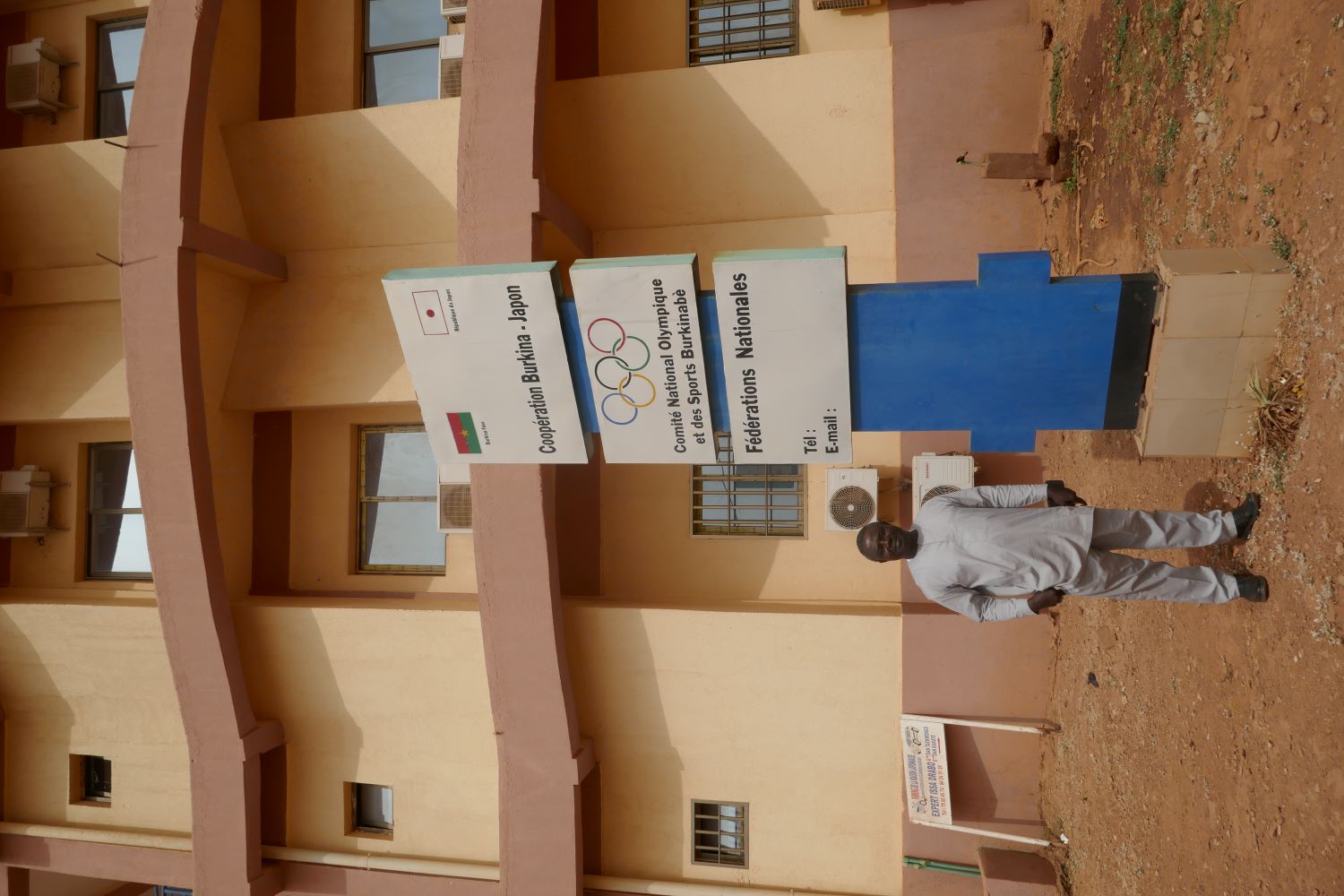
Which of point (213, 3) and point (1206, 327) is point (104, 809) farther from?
point (1206, 327)

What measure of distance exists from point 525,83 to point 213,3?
3.32m

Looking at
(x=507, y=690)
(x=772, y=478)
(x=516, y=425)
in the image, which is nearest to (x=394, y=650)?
(x=507, y=690)

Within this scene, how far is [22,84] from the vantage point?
909cm

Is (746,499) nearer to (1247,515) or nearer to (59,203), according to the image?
(1247,515)

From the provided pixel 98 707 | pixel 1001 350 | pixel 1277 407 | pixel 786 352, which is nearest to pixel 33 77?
pixel 98 707

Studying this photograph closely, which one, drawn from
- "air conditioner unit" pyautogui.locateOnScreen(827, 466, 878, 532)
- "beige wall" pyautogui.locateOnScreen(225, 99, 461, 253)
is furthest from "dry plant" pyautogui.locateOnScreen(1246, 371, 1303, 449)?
"beige wall" pyautogui.locateOnScreen(225, 99, 461, 253)

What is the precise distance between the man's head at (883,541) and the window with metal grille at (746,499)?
9.90 feet

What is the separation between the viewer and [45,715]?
8.79 m

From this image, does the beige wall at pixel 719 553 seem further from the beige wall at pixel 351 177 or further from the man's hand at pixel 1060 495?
the beige wall at pixel 351 177

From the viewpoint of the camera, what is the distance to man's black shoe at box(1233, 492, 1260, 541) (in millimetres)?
4656

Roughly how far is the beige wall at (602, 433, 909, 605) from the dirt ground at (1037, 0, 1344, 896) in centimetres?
173

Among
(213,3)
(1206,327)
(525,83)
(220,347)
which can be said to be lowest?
(1206,327)

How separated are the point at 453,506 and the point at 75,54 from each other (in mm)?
6938

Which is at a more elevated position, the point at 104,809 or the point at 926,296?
the point at 926,296
